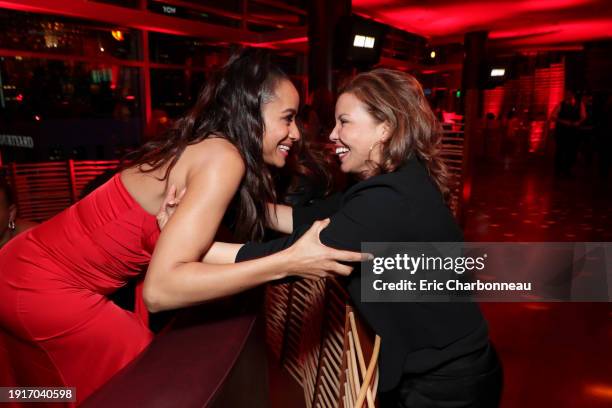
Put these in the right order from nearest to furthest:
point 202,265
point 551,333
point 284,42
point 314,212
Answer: point 202,265
point 314,212
point 551,333
point 284,42

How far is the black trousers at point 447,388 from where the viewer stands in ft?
4.16

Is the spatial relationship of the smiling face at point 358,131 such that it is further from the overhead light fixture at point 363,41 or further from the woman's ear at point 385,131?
the overhead light fixture at point 363,41

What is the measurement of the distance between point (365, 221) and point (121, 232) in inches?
30.3

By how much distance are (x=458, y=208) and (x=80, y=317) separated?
3346 mm

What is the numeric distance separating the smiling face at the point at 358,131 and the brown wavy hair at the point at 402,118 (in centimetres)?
2

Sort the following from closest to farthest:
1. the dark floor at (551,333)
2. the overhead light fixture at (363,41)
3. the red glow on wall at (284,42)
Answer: the dark floor at (551,333)
the overhead light fixture at (363,41)
the red glow on wall at (284,42)

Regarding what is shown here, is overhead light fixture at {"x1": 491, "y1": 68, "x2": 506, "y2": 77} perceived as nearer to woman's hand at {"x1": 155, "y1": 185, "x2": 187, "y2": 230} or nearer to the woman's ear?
the woman's ear

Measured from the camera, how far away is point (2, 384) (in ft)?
4.90

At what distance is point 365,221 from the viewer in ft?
3.91

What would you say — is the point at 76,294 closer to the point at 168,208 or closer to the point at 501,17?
the point at 168,208

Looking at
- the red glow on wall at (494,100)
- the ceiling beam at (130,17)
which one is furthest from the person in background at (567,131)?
the red glow on wall at (494,100)

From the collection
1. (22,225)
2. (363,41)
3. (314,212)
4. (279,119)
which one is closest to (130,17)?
(363,41)

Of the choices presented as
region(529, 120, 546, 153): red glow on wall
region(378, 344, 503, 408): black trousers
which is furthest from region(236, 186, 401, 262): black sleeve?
region(529, 120, 546, 153): red glow on wall

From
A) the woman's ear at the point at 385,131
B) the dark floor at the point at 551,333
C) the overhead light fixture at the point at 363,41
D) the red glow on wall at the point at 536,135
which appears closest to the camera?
the woman's ear at the point at 385,131
